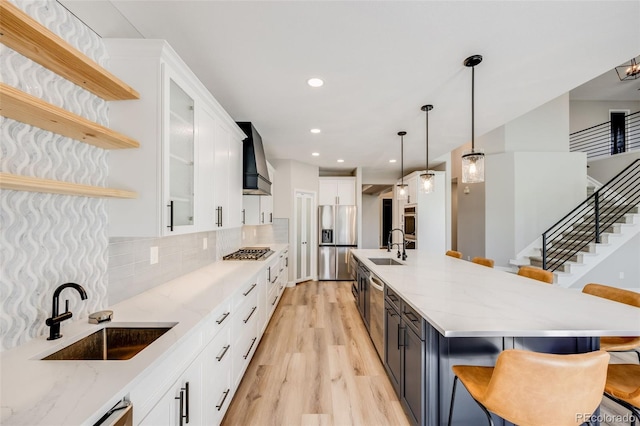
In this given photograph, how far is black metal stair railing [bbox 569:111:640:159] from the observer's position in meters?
7.29

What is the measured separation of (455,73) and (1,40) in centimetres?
269

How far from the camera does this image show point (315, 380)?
2.31m

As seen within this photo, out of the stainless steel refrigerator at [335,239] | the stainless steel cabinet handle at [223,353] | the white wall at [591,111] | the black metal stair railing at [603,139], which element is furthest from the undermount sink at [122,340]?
the white wall at [591,111]

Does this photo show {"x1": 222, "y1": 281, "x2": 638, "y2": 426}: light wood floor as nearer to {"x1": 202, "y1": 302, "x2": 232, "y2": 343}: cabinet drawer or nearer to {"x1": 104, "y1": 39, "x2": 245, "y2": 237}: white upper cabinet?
{"x1": 202, "y1": 302, "x2": 232, "y2": 343}: cabinet drawer

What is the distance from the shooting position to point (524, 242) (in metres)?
5.96

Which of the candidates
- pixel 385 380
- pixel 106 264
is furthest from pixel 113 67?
pixel 385 380

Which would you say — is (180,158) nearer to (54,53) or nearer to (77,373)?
(54,53)

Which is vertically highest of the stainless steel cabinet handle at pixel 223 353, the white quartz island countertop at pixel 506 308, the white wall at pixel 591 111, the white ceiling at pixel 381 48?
the white wall at pixel 591 111

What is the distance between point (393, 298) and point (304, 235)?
12.5 feet

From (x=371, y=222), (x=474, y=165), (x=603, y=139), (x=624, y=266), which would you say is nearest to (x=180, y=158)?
(x=474, y=165)

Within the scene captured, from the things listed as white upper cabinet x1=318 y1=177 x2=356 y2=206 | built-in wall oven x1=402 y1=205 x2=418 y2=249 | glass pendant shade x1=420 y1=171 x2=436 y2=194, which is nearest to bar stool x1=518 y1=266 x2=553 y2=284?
glass pendant shade x1=420 y1=171 x2=436 y2=194

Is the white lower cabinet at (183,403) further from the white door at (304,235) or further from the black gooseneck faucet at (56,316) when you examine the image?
the white door at (304,235)

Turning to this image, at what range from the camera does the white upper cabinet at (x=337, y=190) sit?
6344 millimetres

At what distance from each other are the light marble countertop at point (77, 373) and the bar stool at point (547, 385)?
1.39 m
